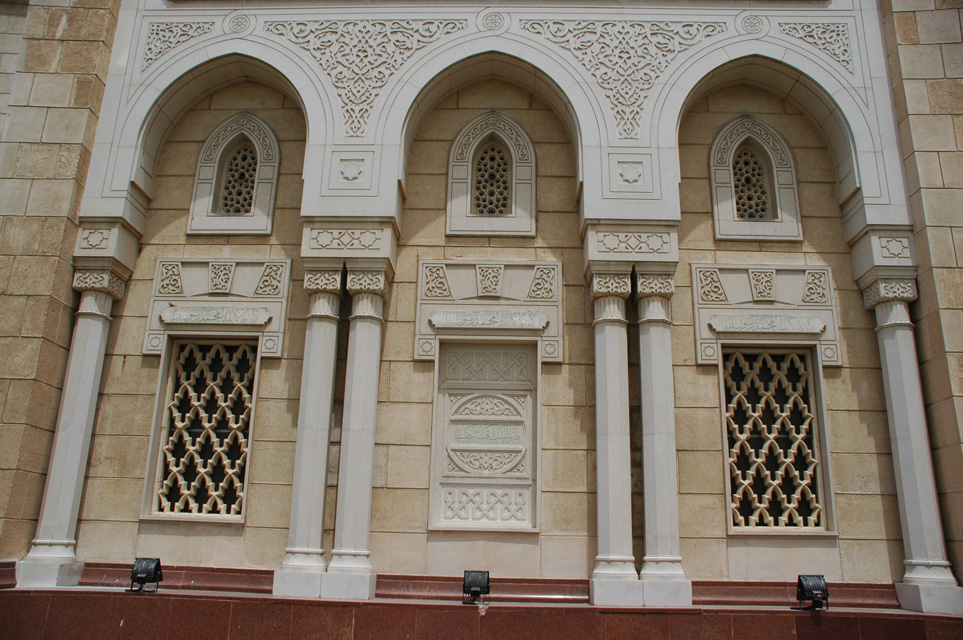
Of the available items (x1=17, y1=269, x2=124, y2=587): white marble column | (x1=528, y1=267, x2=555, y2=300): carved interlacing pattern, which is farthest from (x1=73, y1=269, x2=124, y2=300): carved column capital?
(x1=528, y1=267, x2=555, y2=300): carved interlacing pattern

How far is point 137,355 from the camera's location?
8.37 meters

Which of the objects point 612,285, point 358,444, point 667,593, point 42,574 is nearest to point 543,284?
point 612,285

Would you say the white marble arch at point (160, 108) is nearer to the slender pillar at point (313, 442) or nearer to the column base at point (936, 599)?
the slender pillar at point (313, 442)

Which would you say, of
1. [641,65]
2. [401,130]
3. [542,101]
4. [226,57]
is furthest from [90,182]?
[641,65]

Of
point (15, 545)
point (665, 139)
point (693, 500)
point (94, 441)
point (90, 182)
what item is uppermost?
point (665, 139)

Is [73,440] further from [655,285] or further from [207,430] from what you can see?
[655,285]

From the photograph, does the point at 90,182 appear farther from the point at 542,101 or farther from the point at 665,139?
the point at 665,139

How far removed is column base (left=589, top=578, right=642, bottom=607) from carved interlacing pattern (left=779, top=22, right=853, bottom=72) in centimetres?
658

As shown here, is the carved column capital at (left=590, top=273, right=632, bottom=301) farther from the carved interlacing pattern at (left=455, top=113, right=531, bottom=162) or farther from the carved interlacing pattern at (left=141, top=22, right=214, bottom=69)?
the carved interlacing pattern at (left=141, top=22, right=214, bottom=69)

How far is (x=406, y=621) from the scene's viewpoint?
6.78 metres

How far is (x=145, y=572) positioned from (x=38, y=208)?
168 inches

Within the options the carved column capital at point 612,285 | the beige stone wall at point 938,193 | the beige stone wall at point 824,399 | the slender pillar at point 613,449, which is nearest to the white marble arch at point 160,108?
the carved column capital at point 612,285

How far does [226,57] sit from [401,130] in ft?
8.12

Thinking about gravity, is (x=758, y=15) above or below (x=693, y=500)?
above
